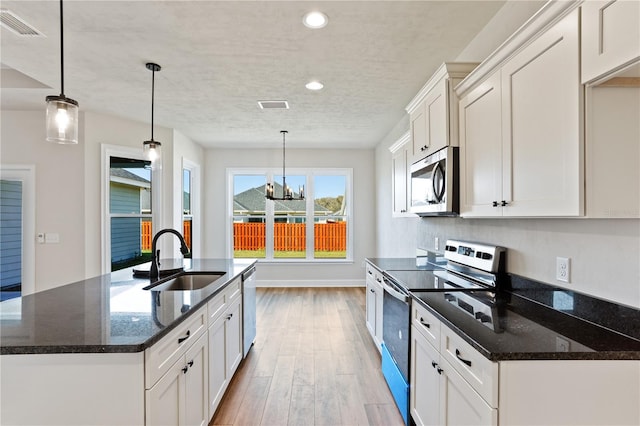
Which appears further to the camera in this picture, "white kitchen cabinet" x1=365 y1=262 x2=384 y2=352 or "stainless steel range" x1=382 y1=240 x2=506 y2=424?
"white kitchen cabinet" x1=365 y1=262 x2=384 y2=352

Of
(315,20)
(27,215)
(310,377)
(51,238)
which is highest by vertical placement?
(315,20)

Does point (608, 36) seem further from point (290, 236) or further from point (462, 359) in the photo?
point (290, 236)

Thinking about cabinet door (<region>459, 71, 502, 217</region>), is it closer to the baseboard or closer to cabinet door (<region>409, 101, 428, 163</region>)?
cabinet door (<region>409, 101, 428, 163</region>)

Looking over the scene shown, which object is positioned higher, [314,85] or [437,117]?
[314,85]

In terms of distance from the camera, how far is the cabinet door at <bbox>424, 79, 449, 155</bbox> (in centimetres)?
218

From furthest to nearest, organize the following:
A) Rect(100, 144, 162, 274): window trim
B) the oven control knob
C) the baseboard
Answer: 1. the baseboard
2. Rect(100, 144, 162, 274): window trim
3. the oven control knob

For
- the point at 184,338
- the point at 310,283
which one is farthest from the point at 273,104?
the point at 310,283

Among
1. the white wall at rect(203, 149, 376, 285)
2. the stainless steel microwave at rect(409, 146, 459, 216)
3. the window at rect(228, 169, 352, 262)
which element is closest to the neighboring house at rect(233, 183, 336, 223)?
the window at rect(228, 169, 352, 262)

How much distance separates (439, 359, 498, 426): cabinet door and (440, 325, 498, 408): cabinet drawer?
0.03 m

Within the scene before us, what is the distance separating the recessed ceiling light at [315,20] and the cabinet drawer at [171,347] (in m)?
1.95

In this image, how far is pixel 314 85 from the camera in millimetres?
3205

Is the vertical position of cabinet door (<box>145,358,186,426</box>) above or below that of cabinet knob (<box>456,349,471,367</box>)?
below

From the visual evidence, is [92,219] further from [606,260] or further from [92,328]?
[606,260]

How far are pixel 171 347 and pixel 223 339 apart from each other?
90cm
